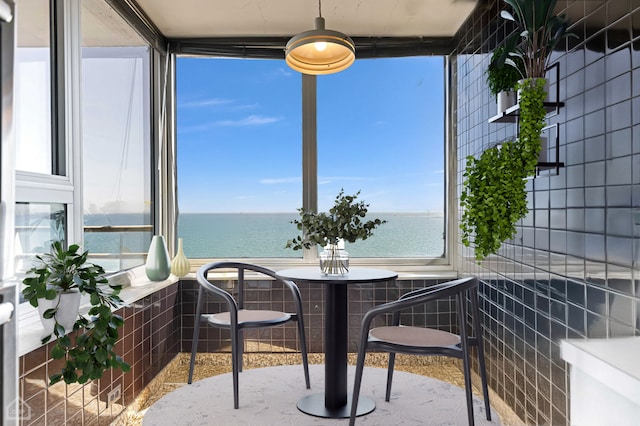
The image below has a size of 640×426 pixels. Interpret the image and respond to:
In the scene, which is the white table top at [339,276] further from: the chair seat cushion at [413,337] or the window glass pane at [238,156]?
the window glass pane at [238,156]

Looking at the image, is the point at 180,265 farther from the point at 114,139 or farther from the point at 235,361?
the point at 235,361

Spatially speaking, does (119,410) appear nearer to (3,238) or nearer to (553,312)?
(3,238)

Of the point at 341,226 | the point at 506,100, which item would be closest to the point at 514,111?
the point at 506,100

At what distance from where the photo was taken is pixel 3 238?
90cm

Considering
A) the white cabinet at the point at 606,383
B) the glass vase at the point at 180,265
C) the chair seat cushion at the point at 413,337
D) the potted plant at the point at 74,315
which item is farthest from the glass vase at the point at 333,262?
the glass vase at the point at 180,265

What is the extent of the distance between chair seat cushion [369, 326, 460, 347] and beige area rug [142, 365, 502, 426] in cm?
46

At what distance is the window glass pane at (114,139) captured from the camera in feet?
8.41

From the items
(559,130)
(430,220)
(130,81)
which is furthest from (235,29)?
(559,130)

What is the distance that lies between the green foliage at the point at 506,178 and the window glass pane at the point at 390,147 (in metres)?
1.57

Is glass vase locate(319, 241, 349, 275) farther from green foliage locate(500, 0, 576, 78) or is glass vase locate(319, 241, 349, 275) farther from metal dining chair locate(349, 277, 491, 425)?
green foliage locate(500, 0, 576, 78)

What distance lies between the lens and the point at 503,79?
229 cm

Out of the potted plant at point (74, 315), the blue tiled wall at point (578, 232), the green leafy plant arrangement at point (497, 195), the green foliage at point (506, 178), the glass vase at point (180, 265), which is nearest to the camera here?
the blue tiled wall at point (578, 232)

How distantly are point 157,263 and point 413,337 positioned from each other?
5.48 ft

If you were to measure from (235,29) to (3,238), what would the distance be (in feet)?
9.78
